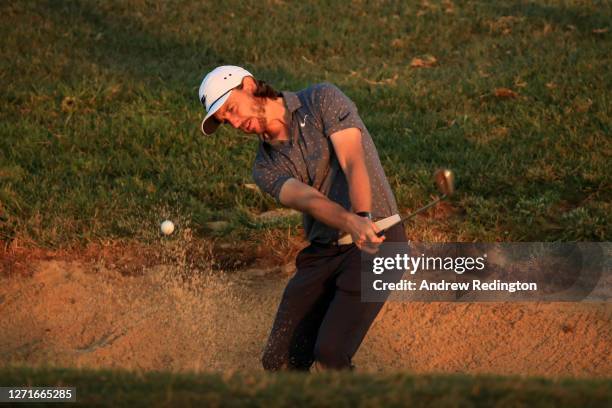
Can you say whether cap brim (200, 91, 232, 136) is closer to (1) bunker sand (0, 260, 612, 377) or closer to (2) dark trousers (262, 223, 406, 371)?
(2) dark trousers (262, 223, 406, 371)

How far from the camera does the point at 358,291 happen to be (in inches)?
212

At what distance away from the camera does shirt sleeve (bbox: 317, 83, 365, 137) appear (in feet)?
17.6

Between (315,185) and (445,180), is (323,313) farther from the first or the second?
(445,180)

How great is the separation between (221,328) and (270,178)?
2.42 meters

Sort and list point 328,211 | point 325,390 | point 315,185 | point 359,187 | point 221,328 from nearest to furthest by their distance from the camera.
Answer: point 325,390 < point 328,211 < point 359,187 < point 315,185 < point 221,328

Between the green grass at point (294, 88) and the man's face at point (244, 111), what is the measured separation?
3.06m

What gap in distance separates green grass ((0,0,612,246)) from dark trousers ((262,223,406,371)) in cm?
275

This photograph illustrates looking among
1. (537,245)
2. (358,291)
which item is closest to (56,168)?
(537,245)

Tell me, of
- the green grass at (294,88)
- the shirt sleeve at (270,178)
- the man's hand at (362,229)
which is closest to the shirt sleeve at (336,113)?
the shirt sleeve at (270,178)

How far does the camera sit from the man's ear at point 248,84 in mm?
5402

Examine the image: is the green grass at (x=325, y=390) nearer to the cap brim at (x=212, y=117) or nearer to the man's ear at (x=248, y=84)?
the cap brim at (x=212, y=117)

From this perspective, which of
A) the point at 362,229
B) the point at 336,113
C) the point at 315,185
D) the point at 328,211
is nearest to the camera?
the point at 362,229

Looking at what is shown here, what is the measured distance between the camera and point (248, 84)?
17.8 feet

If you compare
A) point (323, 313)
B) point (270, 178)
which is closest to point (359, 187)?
point (270, 178)
